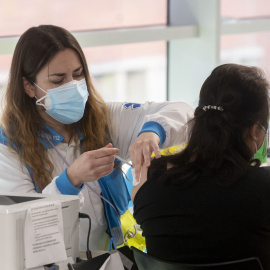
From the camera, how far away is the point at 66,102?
2102mm

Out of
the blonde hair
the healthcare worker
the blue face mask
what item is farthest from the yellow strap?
the blue face mask

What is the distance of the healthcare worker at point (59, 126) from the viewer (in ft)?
6.72

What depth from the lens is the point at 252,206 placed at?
1.50 metres

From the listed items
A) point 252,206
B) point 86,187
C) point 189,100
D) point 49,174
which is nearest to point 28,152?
point 49,174

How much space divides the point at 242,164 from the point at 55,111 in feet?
2.77

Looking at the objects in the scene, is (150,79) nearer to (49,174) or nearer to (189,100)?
(189,100)

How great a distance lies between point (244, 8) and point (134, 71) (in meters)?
0.97

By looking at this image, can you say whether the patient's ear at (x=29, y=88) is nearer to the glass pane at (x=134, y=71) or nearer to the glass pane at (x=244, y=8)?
the glass pane at (x=134, y=71)

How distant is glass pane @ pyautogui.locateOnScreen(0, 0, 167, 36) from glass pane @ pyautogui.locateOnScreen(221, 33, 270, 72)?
616mm

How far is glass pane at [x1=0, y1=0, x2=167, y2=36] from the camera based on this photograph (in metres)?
3.29

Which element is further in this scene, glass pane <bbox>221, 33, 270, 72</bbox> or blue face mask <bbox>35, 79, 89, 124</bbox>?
glass pane <bbox>221, 33, 270, 72</bbox>

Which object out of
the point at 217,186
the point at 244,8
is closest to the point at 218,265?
the point at 217,186

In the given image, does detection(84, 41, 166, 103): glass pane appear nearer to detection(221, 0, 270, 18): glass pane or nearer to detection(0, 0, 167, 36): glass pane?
detection(0, 0, 167, 36): glass pane

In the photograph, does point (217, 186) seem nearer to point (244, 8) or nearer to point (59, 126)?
point (59, 126)
